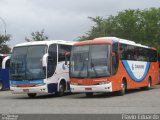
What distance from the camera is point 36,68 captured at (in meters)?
27.1

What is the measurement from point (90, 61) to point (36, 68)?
3007 mm

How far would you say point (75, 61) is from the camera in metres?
27.0

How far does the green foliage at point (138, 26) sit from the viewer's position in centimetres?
5344

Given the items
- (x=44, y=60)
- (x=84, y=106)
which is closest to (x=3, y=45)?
(x=44, y=60)

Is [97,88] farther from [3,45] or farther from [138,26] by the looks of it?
[3,45]

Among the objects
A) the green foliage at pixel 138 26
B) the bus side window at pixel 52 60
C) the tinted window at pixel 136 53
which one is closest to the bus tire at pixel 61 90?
the bus side window at pixel 52 60

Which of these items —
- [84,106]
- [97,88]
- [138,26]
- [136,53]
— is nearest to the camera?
[84,106]

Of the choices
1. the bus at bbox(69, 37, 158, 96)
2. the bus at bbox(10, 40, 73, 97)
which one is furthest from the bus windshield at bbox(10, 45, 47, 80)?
the bus at bbox(69, 37, 158, 96)

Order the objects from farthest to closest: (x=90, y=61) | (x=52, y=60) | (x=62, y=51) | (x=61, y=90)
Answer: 1. (x=62, y=51)
2. (x=61, y=90)
3. (x=52, y=60)
4. (x=90, y=61)

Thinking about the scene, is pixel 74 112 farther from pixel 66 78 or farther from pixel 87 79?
pixel 66 78

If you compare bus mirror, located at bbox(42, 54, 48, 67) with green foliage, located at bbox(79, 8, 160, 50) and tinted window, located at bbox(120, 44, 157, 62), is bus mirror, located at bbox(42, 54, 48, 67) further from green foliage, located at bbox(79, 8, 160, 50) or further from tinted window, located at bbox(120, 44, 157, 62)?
green foliage, located at bbox(79, 8, 160, 50)

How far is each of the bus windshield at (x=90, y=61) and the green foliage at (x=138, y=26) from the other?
2565 cm

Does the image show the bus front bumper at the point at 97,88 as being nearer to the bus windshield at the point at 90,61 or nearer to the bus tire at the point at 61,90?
the bus windshield at the point at 90,61

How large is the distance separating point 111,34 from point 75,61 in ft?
98.5
